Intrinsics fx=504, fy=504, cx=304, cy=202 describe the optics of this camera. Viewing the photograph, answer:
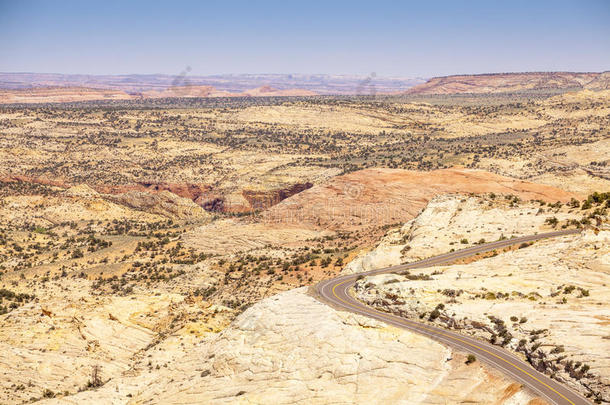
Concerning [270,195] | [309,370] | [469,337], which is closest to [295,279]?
[309,370]

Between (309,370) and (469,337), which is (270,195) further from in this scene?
(309,370)

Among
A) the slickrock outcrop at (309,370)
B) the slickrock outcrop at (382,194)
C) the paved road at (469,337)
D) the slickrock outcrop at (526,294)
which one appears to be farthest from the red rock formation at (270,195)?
the slickrock outcrop at (309,370)

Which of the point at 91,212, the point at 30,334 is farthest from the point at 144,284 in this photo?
the point at 91,212

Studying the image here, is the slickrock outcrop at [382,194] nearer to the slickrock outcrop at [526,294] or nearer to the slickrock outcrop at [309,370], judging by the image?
the slickrock outcrop at [526,294]

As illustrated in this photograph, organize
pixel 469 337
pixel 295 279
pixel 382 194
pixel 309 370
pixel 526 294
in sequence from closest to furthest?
1. pixel 309 370
2. pixel 469 337
3. pixel 526 294
4. pixel 295 279
5. pixel 382 194

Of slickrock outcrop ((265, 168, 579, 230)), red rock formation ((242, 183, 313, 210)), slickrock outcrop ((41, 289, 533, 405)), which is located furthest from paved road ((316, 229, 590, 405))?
red rock formation ((242, 183, 313, 210))

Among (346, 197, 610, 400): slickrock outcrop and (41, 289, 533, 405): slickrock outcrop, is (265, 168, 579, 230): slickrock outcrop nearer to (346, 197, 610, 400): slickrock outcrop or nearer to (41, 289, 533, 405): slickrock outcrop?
(346, 197, 610, 400): slickrock outcrop
